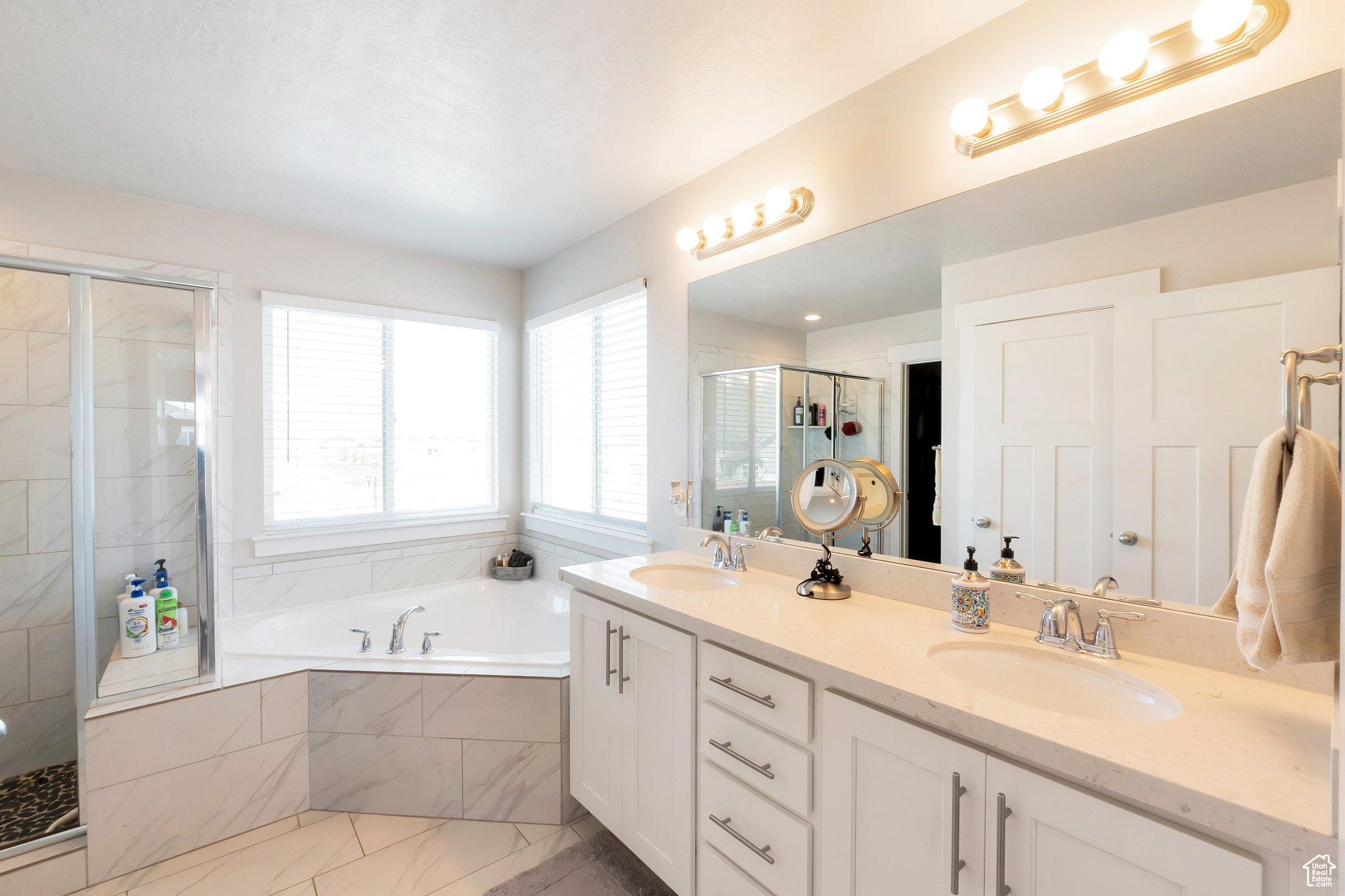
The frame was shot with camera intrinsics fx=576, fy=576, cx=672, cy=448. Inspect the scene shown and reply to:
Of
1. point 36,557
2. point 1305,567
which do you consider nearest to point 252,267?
point 36,557

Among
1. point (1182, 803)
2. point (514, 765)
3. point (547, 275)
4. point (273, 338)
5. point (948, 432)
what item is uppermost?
point (547, 275)

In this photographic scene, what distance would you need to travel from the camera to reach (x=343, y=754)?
7.07 ft

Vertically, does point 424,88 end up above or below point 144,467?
above

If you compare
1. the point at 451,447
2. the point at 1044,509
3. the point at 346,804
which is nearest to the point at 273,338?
the point at 451,447

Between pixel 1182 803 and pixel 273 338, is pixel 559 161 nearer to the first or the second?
pixel 273 338

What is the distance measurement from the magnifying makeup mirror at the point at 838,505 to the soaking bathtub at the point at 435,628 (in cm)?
103

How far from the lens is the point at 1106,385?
1.24 metres

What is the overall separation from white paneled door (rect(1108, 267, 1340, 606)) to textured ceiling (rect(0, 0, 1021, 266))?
2.94 feet

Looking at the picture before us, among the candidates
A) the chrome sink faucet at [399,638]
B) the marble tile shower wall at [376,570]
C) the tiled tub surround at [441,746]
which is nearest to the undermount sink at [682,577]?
the tiled tub surround at [441,746]

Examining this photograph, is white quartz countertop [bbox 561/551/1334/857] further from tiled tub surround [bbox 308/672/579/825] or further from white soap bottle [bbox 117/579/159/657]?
white soap bottle [bbox 117/579/159/657]

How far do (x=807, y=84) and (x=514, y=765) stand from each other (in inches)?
97.3

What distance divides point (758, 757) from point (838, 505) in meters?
0.78

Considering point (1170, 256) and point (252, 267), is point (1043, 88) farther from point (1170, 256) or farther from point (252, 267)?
point (252, 267)

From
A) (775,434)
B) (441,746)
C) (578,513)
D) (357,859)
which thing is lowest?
(357,859)
